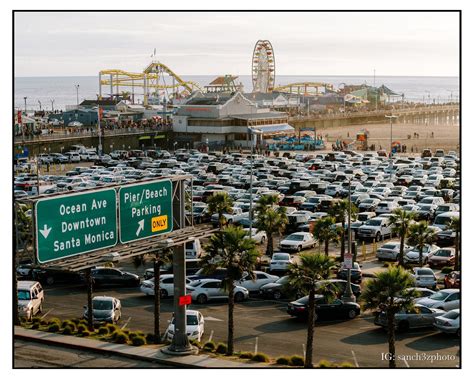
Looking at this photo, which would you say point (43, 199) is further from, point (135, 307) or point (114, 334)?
point (135, 307)

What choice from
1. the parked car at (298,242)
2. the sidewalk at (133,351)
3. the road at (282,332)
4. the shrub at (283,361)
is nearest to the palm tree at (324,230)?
the parked car at (298,242)

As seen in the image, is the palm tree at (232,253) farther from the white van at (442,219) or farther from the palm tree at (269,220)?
the white van at (442,219)

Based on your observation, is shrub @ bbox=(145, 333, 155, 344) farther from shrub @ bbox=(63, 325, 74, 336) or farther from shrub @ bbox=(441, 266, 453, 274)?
shrub @ bbox=(441, 266, 453, 274)

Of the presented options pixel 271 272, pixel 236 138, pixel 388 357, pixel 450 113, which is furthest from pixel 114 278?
pixel 450 113

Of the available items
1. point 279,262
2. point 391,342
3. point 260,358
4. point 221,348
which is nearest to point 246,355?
point 260,358

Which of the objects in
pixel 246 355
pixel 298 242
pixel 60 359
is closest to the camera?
pixel 60 359

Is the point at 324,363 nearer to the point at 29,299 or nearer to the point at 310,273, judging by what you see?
the point at 310,273

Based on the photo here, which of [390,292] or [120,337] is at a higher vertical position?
[390,292]

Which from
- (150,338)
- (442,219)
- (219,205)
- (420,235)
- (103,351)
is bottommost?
(150,338)

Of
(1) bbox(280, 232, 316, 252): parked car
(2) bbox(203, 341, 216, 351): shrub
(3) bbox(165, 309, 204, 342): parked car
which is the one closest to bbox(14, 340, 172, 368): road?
(2) bbox(203, 341, 216, 351): shrub
